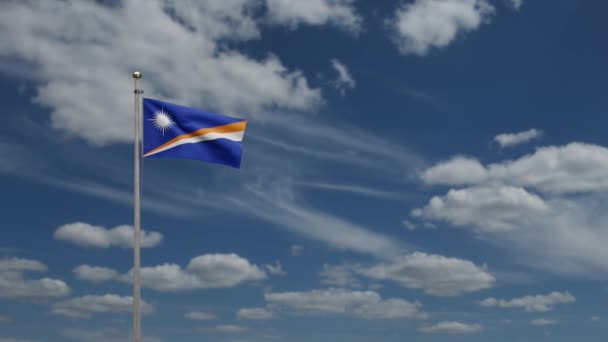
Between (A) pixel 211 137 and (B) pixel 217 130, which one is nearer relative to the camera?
→ (A) pixel 211 137

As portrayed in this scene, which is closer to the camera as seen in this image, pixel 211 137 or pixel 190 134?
pixel 190 134

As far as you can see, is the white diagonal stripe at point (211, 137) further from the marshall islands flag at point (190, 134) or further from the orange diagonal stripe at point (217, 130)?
the orange diagonal stripe at point (217, 130)

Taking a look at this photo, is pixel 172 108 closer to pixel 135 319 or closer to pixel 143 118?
pixel 143 118

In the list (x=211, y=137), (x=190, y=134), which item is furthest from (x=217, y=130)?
(x=190, y=134)

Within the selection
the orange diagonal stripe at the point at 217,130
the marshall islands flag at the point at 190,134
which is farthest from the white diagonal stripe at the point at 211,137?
the orange diagonal stripe at the point at 217,130

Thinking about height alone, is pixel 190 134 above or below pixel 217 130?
below

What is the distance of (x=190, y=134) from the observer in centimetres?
4897

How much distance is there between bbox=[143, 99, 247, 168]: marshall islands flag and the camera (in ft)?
157

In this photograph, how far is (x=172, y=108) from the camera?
48.7 m

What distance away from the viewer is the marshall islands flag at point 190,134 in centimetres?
4800

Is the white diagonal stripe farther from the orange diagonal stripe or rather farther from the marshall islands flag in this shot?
the orange diagonal stripe

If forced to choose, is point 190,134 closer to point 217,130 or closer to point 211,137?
point 211,137

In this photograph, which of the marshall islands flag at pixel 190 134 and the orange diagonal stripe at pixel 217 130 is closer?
the marshall islands flag at pixel 190 134

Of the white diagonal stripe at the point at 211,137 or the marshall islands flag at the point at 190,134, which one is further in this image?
the white diagonal stripe at the point at 211,137
